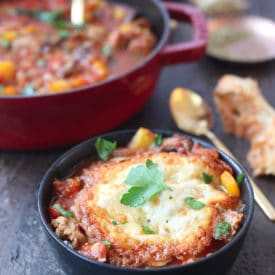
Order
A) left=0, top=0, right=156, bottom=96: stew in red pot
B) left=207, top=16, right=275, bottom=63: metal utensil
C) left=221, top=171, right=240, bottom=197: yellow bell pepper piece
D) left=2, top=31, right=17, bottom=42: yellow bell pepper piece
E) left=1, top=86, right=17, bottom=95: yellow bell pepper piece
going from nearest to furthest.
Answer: left=221, top=171, right=240, bottom=197: yellow bell pepper piece, left=1, top=86, right=17, bottom=95: yellow bell pepper piece, left=0, top=0, right=156, bottom=96: stew in red pot, left=2, top=31, right=17, bottom=42: yellow bell pepper piece, left=207, top=16, right=275, bottom=63: metal utensil

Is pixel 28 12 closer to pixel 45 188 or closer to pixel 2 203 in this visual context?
pixel 2 203

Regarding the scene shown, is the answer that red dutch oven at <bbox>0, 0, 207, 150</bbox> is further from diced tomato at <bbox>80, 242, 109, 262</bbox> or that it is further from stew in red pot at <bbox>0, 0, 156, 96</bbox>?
diced tomato at <bbox>80, 242, 109, 262</bbox>

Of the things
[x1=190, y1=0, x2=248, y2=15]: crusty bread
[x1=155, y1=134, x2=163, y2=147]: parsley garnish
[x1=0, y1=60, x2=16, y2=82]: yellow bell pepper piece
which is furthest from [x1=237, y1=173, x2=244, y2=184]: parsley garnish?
[x1=190, y1=0, x2=248, y2=15]: crusty bread

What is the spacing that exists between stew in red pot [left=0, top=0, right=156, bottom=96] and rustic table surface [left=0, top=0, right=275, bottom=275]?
221 millimetres

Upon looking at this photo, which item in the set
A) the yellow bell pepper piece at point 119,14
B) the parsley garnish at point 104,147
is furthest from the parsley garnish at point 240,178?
the yellow bell pepper piece at point 119,14

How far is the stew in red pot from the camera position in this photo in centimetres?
227

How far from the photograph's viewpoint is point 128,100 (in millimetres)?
2156

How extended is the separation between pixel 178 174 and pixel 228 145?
0.61 m

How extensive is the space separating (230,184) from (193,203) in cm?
16

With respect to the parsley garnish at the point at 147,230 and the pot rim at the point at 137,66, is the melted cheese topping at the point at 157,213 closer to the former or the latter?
the parsley garnish at the point at 147,230

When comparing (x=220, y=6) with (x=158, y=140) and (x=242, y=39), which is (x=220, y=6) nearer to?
(x=242, y=39)

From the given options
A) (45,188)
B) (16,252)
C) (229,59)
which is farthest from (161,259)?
(229,59)

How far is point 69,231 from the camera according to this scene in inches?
60.3

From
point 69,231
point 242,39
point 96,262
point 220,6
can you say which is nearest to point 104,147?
point 69,231
